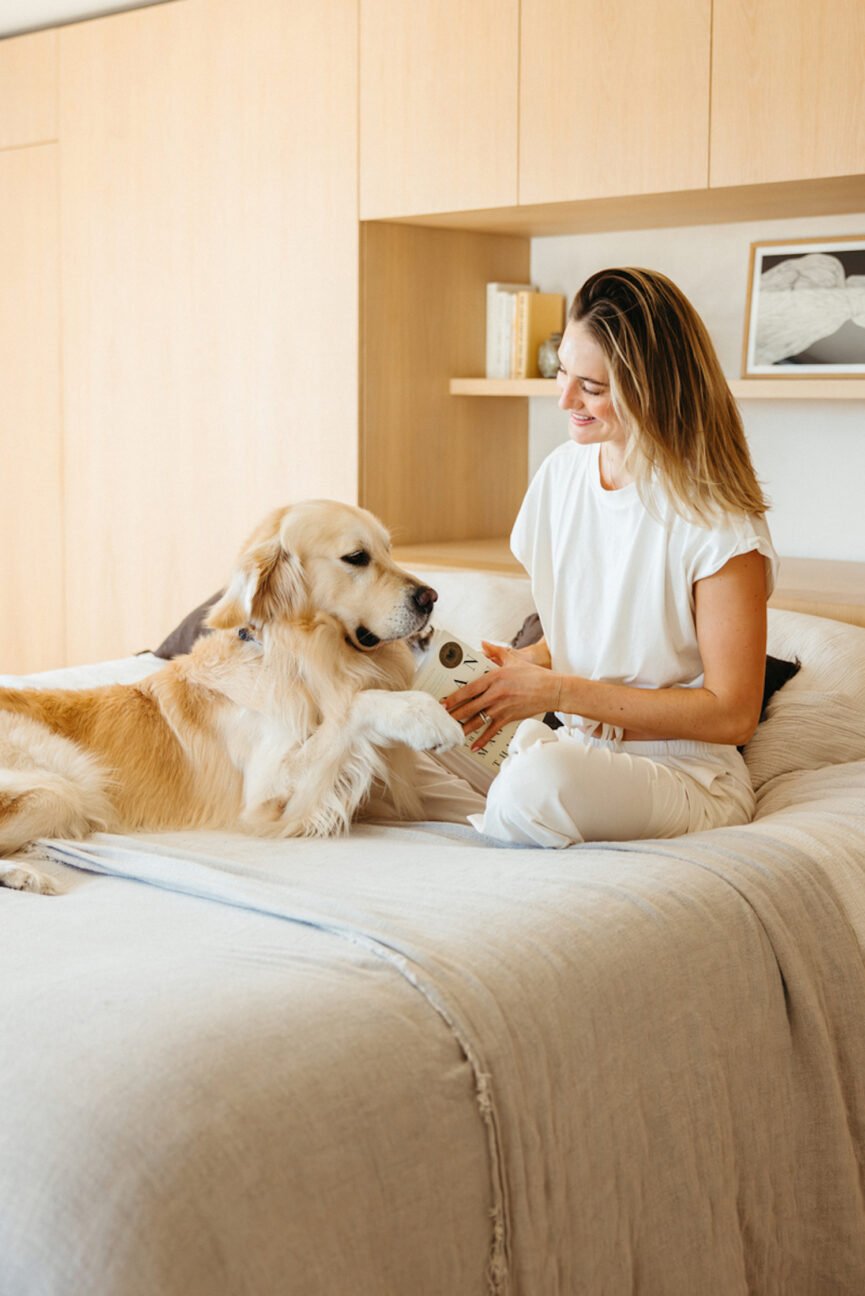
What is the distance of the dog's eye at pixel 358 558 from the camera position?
207 cm

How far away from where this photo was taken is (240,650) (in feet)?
7.03

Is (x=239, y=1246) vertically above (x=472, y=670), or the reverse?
(x=472, y=670)

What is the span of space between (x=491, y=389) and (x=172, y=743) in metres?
1.81

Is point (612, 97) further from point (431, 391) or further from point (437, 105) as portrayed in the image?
point (431, 391)

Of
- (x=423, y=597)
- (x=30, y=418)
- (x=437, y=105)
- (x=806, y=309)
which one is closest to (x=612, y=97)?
(x=437, y=105)

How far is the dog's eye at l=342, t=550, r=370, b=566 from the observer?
207cm

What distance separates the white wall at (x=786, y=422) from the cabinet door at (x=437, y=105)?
1.88 feet

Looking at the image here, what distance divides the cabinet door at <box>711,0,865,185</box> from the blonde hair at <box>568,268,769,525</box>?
869 millimetres

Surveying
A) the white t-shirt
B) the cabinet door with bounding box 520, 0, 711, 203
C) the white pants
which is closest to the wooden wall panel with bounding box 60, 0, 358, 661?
the cabinet door with bounding box 520, 0, 711, 203

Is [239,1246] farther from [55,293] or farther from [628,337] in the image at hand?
[55,293]

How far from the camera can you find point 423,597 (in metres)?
2.06

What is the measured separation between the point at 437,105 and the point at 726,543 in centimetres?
179

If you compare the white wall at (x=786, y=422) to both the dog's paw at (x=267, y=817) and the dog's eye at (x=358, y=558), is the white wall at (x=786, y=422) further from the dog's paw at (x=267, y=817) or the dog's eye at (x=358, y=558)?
the dog's paw at (x=267, y=817)

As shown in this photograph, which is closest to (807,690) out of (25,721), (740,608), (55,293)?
(740,608)
